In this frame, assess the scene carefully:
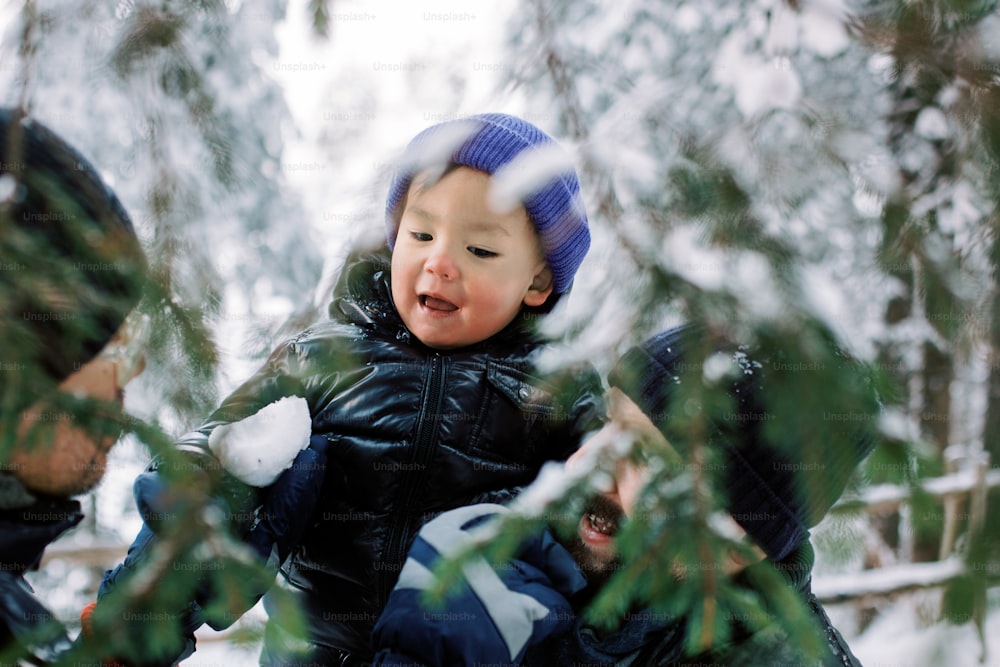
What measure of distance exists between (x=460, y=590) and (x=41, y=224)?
0.84 metres

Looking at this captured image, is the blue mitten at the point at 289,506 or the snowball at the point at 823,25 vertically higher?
the snowball at the point at 823,25

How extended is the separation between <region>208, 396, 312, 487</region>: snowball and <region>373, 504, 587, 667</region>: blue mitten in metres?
0.33

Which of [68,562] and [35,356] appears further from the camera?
[68,562]

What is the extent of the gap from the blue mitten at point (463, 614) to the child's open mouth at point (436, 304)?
47cm

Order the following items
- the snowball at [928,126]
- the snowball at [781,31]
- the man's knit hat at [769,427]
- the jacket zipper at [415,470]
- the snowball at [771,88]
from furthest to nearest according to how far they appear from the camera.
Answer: the snowball at [928,126], the jacket zipper at [415,470], the snowball at [781,31], the snowball at [771,88], the man's knit hat at [769,427]

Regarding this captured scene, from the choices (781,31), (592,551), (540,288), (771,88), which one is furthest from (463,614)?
(781,31)

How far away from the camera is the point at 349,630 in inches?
55.4

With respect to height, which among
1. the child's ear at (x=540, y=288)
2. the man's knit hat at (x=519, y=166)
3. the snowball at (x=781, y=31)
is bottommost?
the child's ear at (x=540, y=288)

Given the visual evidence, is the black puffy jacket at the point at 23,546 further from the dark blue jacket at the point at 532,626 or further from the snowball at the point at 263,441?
the dark blue jacket at the point at 532,626

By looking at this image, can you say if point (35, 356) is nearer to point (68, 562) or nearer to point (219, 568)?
point (219, 568)

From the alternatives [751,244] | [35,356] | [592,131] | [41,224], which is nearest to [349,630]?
[35,356]

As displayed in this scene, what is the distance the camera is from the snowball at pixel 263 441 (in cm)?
124

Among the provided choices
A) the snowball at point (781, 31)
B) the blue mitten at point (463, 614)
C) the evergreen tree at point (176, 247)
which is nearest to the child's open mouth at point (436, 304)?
the evergreen tree at point (176, 247)

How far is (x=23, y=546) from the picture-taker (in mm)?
1157
